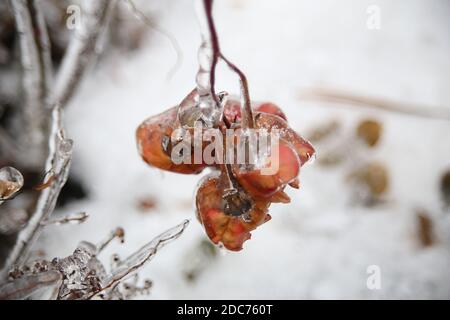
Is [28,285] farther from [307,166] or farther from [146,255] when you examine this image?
[307,166]

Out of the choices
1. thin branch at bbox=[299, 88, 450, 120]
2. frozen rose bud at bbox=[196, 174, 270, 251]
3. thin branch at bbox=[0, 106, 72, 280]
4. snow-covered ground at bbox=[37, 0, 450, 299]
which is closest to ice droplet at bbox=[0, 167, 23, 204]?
thin branch at bbox=[0, 106, 72, 280]

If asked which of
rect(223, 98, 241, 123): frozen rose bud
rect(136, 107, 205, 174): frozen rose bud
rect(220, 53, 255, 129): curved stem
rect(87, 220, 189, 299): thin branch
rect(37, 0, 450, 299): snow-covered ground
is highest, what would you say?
rect(220, 53, 255, 129): curved stem

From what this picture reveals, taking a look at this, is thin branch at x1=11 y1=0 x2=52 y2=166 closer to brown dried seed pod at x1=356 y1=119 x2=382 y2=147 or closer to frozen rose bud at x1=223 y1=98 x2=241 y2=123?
frozen rose bud at x1=223 y1=98 x2=241 y2=123

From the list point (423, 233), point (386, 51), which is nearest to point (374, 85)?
point (386, 51)

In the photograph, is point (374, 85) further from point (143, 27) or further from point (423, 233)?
point (143, 27)

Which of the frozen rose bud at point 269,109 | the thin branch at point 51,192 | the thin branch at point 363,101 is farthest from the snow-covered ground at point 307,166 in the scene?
the frozen rose bud at point 269,109

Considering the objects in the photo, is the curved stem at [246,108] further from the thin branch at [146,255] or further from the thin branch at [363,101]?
the thin branch at [363,101]
